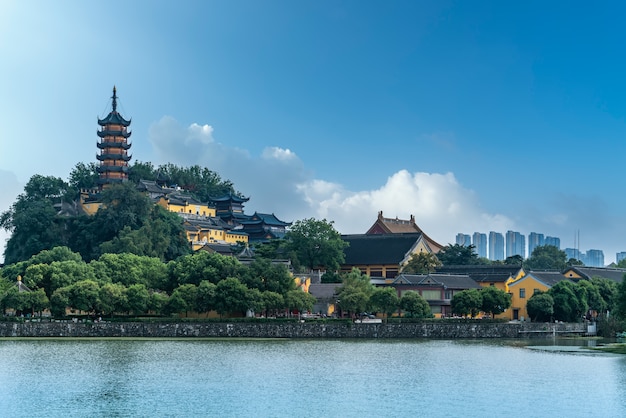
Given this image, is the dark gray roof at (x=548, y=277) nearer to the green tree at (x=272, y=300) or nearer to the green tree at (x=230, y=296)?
the green tree at (x=272, y=300)

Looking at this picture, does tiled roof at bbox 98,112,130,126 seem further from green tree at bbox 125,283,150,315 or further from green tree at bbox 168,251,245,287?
green tree at bbox 125,283,150,315

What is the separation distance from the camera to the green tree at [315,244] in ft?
253

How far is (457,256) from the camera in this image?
3398 inches

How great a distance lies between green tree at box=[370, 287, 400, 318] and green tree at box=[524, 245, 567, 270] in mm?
40433

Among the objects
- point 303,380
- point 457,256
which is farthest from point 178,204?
point 303,380

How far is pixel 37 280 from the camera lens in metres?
59.4

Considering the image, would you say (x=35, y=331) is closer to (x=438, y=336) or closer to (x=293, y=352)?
(x=293, y=352)

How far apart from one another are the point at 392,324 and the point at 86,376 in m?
23.8

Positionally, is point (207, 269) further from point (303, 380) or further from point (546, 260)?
point (546, 260)

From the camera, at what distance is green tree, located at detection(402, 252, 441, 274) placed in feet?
248

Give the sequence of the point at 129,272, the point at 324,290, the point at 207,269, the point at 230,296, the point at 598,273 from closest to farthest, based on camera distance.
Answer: the point at 230,296
the point at 207,269
the point at 129,272
the point at 324,290
the point at 598,273

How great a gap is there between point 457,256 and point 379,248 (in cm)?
815

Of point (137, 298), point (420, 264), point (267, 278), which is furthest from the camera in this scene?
point (420, 264)

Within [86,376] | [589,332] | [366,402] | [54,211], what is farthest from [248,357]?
[54,211]
